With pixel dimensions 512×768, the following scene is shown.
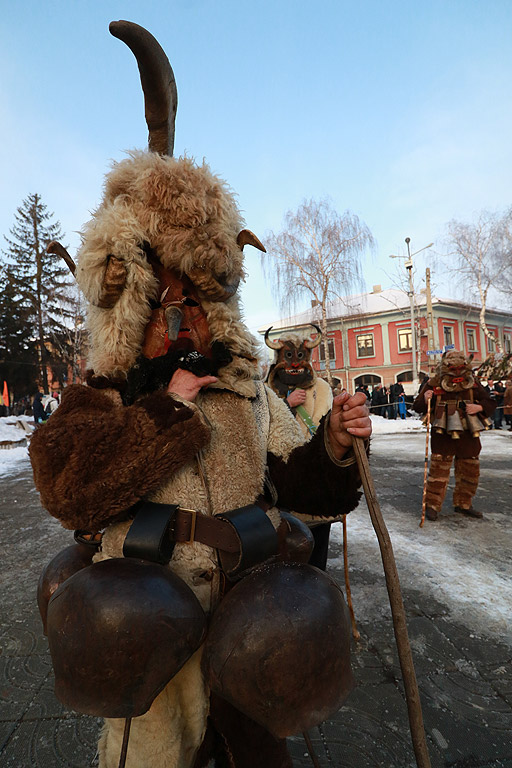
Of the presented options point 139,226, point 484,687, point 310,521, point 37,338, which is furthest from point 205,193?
point 37,338

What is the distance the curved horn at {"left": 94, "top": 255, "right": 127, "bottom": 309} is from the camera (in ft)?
4.36

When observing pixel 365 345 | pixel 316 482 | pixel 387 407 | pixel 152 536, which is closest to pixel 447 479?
pixel 316 482

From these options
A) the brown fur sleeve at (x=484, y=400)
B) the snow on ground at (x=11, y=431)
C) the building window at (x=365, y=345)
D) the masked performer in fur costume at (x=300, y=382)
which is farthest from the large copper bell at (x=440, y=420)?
the building window at (x=365, y=345)

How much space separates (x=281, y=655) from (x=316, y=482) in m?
0.57

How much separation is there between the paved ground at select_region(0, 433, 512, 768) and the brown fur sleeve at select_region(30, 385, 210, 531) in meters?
1.23

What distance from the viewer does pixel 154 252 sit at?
1.41m

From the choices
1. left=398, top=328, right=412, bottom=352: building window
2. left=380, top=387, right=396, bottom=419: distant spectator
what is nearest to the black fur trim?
left=380, top=387, right=396, bottom=419: distant spectator

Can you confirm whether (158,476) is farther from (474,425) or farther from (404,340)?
(404,340)

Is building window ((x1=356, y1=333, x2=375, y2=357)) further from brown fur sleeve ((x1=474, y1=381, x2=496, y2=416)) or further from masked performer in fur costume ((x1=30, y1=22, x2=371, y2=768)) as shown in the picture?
masked performer in fur costume ((x1=30, y1=22, x2=371, y2=768))

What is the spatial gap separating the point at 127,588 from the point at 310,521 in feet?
4.41

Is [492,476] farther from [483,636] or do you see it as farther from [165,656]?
[165,656]

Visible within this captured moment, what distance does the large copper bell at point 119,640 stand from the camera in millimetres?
969

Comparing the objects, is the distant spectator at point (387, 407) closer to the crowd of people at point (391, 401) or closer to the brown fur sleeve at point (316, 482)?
the crowd of people at point (391, 401)

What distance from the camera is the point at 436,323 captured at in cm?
2920
